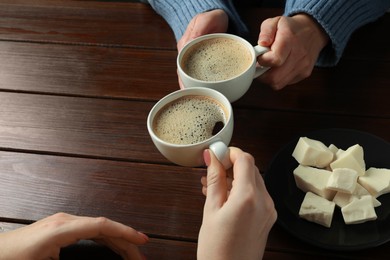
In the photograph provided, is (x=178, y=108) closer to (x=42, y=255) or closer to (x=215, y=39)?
(x=215, y=39)

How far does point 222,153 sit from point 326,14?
19.2 inches

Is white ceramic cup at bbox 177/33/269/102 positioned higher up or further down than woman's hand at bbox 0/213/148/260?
higher up

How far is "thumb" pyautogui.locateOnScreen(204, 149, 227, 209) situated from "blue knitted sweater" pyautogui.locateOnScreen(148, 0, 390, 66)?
0.48m

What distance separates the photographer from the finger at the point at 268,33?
919 millimetres

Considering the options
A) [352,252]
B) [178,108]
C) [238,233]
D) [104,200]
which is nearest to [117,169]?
[104,200]

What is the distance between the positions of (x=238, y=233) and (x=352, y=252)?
22cm

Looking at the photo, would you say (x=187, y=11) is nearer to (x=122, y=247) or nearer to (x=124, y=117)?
(x=124, y=117)

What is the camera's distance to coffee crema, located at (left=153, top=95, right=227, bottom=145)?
0.76 metres

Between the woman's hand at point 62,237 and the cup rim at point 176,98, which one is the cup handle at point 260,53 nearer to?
the cup rim at point 176,98

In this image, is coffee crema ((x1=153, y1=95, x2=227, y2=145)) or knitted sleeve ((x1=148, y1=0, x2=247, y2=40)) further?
knitted sleeve ((x1=148, y1=0, x2=247, y2=40))

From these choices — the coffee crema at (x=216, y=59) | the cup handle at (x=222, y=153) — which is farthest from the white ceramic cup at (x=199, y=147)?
the coffee crema at (x=216, y=59)

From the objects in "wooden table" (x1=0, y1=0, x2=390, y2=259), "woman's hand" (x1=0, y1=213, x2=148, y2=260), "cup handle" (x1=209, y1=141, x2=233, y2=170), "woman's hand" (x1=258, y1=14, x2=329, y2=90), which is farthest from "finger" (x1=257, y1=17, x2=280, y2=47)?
"woman's hand" (x1=0, y1=213, x2=148, y2=260)

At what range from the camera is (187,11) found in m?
1.12

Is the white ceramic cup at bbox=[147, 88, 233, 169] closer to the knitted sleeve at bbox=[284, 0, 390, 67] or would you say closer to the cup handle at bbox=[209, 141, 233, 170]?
the cup handle at bbox=[209, 141, 233, 170]
